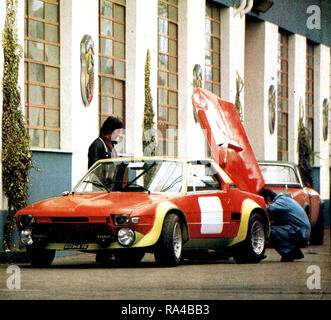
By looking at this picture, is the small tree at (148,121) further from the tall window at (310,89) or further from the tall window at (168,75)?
the tall window at (310,89)

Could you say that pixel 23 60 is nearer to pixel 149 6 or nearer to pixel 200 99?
pixel 200 99

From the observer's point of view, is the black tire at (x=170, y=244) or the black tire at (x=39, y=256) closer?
the black tire at (x=170, y=244)

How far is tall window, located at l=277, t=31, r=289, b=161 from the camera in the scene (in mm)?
30453

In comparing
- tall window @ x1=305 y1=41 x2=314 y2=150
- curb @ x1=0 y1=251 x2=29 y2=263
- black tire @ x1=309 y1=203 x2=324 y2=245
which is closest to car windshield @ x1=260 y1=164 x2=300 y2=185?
black tire @ x1=309 y1=203 x2=324 y2=245

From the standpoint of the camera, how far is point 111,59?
2089 cm

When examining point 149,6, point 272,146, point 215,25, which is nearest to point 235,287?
point 149,6

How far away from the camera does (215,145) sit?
55.0 ft

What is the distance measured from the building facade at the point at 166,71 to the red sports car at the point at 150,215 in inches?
106

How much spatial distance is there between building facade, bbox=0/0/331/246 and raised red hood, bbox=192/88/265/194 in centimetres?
268

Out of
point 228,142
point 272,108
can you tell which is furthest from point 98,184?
point 272,108

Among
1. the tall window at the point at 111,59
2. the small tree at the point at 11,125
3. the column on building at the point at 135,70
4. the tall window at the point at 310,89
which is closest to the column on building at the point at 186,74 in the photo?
the column on building at the point at 135,70

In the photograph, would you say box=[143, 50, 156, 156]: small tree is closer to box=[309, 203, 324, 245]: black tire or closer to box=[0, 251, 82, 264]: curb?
box=[309, 203, 324, 245]: black tire

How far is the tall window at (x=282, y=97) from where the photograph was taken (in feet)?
99.9

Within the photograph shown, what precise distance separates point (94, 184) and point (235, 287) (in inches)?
155
